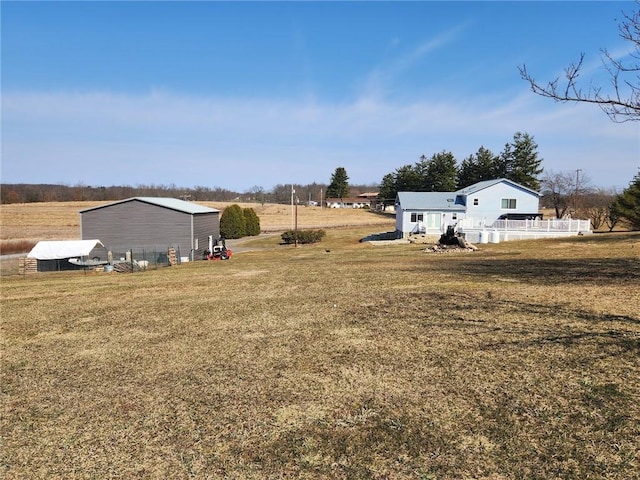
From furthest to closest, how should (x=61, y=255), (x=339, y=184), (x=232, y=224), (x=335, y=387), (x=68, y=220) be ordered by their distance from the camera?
(x=339, y=184), (x=68, y=220), (x=232, y=224), (x=61, y=255), (x=335, y=387)

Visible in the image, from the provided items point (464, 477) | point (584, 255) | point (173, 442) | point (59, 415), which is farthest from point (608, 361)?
point (584, 255)

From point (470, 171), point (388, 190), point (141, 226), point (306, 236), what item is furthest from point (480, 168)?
point (141, 226)

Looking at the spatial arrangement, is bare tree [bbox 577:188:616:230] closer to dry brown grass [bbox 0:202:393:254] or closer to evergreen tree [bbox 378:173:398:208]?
dry brown grass [bbox 0:202:393:254]

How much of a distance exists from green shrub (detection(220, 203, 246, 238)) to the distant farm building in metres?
23.1

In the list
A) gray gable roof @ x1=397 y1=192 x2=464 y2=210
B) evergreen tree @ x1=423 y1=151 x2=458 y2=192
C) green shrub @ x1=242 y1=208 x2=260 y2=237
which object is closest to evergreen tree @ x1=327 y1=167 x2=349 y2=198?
evergreen tree @ x1=423 y1=151 x2=458 y2=192

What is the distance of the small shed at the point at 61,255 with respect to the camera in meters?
28.7

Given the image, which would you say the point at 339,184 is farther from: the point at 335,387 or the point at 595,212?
the point at 335,387

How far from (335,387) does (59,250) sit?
3026 cm

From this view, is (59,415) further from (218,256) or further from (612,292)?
(218,256)

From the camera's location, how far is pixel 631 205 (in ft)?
99.3

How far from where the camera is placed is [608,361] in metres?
5.88

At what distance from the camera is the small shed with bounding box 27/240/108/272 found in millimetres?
28741

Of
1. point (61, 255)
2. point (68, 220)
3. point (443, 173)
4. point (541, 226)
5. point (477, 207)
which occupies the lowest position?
point (61, 255)

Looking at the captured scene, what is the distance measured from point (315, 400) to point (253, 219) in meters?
58.2
